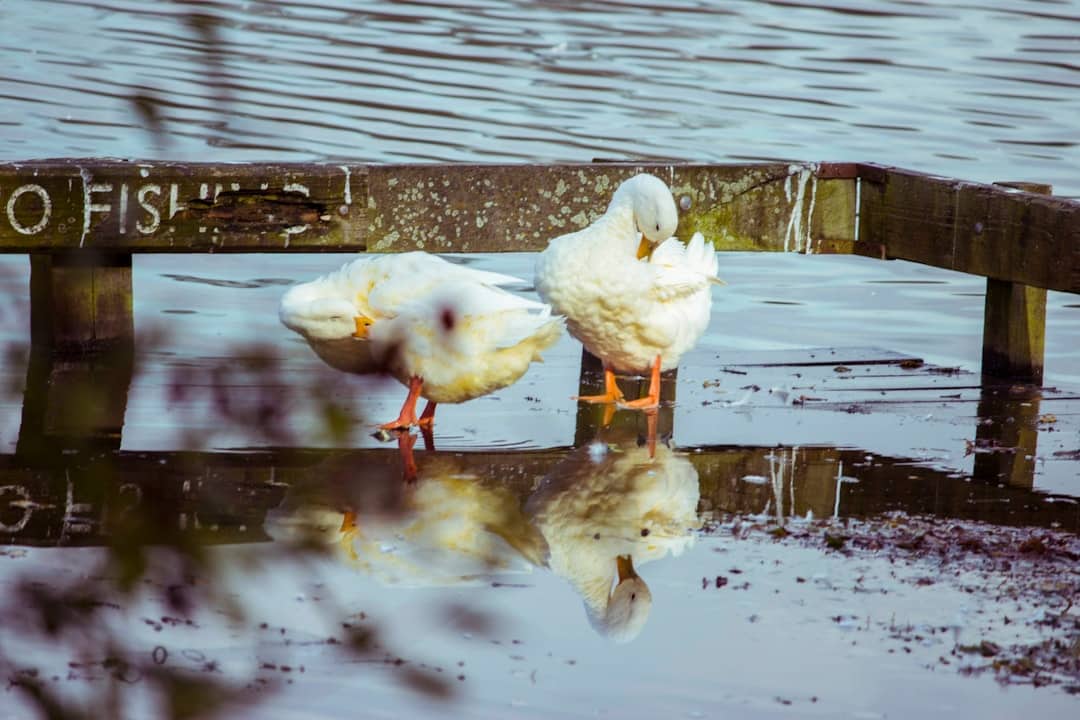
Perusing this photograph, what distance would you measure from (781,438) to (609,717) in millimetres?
2712

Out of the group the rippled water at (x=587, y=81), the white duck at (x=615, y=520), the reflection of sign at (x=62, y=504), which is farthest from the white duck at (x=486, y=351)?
the rippled water at (x=587, y=81)

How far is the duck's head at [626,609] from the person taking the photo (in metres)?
4.31

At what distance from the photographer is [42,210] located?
6.83 meters

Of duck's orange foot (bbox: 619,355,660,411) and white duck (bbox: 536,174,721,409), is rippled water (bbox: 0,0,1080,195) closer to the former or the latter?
white duck (bbox: 536,174,721,409)

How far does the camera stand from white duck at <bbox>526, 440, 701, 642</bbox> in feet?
14.7

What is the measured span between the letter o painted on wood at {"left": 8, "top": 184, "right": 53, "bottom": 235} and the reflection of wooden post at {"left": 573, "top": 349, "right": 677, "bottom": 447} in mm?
Answer: 2266

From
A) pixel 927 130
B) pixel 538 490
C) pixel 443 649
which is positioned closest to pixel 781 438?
pixel 538 490

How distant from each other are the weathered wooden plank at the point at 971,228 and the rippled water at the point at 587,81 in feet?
16.4

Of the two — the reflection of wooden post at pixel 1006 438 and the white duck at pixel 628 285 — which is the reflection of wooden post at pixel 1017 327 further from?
the white duck at pixel 628 285

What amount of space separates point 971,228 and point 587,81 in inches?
444

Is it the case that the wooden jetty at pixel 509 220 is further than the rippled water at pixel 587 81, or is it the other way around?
the rippled water at pixel 587 81

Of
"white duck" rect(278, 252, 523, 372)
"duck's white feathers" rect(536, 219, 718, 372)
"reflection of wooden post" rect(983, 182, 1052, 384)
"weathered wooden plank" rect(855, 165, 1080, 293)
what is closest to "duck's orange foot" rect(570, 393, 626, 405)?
"duck's white feathers" rect(536, 219, 718, 372)

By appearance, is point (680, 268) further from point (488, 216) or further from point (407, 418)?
point (407, 418)

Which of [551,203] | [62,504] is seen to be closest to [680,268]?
[551,203]
